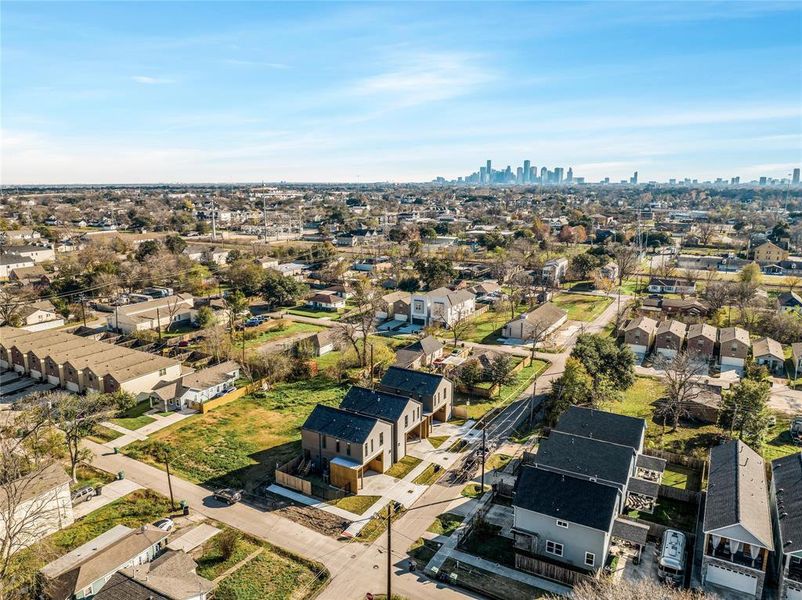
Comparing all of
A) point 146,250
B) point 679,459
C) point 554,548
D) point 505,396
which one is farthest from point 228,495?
point 146,250

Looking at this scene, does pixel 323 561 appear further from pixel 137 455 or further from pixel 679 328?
pixel 679 328

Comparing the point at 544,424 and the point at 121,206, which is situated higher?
the point at 121,206

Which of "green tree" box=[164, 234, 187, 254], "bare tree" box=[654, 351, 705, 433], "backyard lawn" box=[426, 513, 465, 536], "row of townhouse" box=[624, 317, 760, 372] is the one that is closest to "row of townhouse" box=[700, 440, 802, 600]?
"bare tree" box=[654, 351, 705, 433]

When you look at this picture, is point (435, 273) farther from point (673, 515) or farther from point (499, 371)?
point (673, 515)

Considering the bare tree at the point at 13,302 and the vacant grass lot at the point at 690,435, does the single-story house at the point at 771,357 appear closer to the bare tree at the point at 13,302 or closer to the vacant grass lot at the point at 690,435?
the vacant grass lot at the point at 690,435

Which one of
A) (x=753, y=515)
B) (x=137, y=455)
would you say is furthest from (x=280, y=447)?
(x=753, y=515)

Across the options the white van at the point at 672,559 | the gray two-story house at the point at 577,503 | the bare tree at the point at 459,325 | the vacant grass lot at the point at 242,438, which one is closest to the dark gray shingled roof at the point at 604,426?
the gray two-story house at the point at 577,503

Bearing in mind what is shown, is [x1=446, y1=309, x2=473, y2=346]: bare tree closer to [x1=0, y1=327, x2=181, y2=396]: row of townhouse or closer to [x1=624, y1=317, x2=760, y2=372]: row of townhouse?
[x1=624, y1=317, x2=760, y2=372]: row of townhouse
